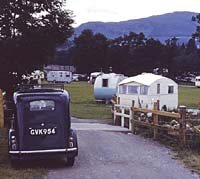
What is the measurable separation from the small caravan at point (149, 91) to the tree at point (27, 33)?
15328 mm

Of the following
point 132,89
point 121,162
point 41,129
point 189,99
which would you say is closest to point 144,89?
point 132,89

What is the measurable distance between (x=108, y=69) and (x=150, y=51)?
877 cm

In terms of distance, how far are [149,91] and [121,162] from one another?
76.3 ft

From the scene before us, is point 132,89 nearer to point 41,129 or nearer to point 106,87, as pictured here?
point 106,87

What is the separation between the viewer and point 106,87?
47.1m

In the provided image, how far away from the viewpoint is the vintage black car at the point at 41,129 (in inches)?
480

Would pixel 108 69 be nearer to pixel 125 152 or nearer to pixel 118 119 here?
pixel 118 119

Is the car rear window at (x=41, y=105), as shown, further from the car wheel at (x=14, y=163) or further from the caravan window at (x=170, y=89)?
the caravan window at (x=170, y=89)

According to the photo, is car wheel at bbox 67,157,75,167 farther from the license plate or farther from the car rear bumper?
the license plate

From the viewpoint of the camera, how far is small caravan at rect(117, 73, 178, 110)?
118ft

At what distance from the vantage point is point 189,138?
52.7ft

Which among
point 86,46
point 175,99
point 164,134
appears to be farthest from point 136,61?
point 164,134

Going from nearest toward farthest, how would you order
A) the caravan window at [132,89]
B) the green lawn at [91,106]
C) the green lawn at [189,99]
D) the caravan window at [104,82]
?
the green lawn at [91,106] < the caravan window at [132,89] < the green lawn at [189,99] < the caravan window at [104,82]

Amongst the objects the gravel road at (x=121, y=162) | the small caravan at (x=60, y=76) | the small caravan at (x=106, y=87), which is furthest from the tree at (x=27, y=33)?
the small caravan at (x=60, y=76)
